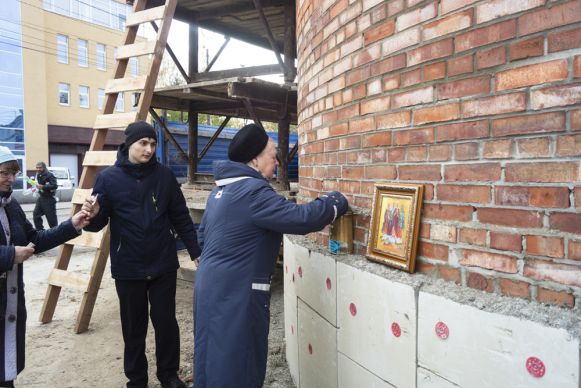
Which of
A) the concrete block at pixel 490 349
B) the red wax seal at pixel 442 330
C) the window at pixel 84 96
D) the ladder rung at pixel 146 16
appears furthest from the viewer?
the window at pixel 84 96

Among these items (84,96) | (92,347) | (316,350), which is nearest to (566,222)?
(316,350)

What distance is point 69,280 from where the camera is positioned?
4348mm

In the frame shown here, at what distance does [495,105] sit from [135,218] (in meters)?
2.37

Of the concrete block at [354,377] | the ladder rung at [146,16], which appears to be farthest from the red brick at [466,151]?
the ladder rung at [146,16]

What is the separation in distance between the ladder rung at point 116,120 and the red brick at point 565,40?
3648 mm

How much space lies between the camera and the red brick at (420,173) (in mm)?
1683

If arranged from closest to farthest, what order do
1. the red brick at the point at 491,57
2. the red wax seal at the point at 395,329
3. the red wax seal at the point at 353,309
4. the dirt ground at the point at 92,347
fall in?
1. the red brick at the point at 491,57
2. the red wax seal at the point at 395,329
3. the red wax seal at the point at 353,309
4. the dirt ground at the point at 92,347

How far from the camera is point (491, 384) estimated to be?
1.42 m

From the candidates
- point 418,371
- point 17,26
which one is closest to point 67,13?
point 17,26

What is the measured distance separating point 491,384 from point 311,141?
169cm

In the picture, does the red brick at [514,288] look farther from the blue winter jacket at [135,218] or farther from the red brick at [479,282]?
the blue winter jacket at [135,218]

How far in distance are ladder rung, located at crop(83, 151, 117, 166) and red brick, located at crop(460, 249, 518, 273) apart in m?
3.52

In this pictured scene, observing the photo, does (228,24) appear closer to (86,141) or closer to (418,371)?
(418,371)

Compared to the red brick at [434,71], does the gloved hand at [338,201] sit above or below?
below
